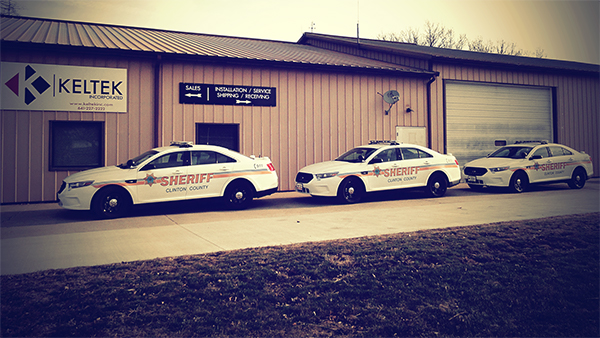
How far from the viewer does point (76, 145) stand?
12836 mm

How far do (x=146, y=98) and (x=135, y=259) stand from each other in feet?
29.6

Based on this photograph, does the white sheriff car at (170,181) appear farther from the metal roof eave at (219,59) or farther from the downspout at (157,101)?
the metal roof eave at (219,59)

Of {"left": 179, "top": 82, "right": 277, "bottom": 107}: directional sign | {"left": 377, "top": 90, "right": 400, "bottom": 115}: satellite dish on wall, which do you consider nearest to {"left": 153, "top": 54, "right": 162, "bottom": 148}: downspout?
{"left": 179, "top": 82, "right": 277, "bottom": 107}: directional sign

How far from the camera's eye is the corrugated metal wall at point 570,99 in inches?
722

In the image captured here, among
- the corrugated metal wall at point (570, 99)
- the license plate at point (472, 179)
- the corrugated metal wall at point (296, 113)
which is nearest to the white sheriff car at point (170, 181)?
the corrugated metal wall at point (296, 113)

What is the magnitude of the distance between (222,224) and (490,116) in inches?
571

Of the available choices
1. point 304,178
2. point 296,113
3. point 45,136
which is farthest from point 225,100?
point 45,136

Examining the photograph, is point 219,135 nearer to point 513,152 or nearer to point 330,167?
point 330,167

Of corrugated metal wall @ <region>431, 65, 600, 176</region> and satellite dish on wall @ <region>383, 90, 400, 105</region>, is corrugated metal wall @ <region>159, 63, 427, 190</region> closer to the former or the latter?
satellite dish on wall @ <region>383, 90, 400, 105</region>

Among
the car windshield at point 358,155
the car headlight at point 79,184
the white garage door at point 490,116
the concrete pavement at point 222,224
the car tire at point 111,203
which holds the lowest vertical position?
the concrete pavement at point 222,224

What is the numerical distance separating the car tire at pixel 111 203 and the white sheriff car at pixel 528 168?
35.1ft

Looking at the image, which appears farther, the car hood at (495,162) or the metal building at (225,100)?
the car hood at (495,162)

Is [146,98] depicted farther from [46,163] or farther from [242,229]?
[242,229]

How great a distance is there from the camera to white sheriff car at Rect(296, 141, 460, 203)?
37.5 ft
